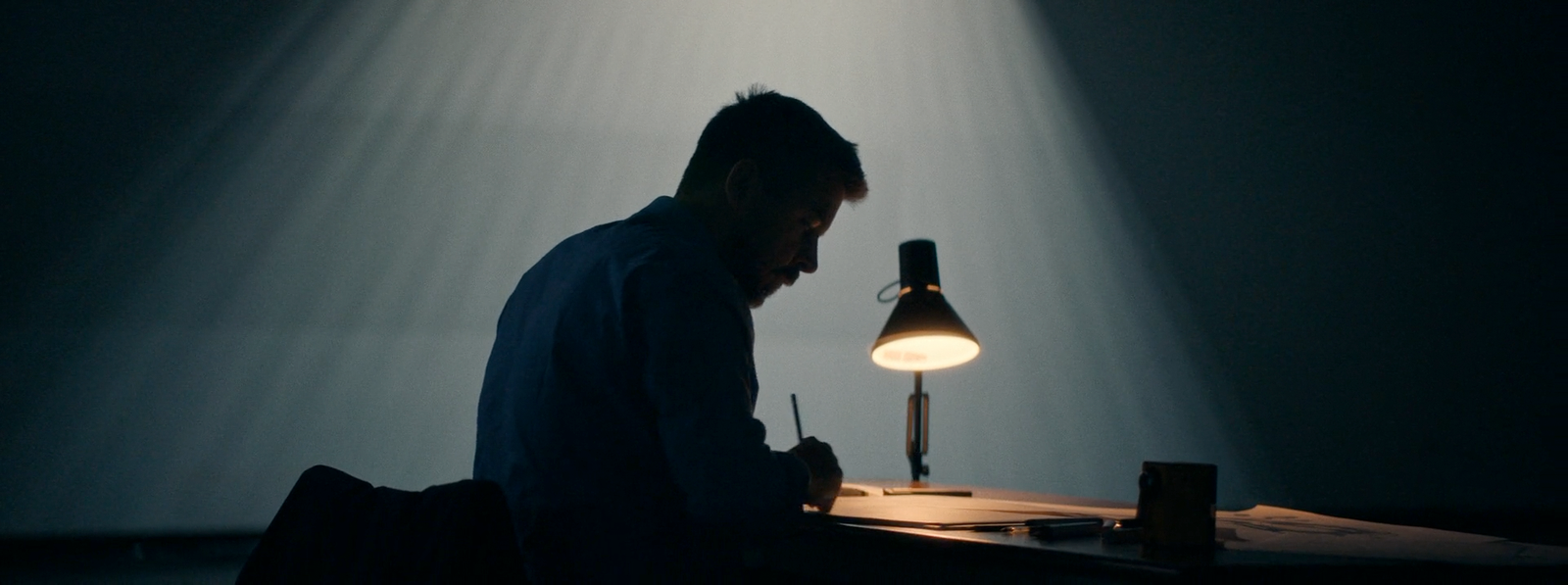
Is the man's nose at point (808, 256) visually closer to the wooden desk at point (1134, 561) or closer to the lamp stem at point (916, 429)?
the wooden desk at point (1134, 561)

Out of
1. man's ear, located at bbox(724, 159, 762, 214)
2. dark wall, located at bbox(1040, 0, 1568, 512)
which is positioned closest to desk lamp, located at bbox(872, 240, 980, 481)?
man's ear, located at bbox(724, 159, 762, 214)

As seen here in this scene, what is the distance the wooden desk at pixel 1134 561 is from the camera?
796mm

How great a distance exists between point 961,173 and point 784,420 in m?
0.91

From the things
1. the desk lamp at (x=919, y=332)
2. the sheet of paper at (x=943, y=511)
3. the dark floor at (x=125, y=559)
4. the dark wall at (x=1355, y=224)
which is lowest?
the dark floor at (x=125, y=559)

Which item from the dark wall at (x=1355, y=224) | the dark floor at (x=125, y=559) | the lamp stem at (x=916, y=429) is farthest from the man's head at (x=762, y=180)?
the dark wall at (x=1355, y=224)

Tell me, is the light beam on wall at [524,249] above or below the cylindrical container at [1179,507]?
above

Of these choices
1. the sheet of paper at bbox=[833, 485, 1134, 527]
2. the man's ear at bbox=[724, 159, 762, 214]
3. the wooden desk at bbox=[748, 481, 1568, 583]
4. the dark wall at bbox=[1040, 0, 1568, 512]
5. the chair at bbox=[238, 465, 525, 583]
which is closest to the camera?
the chair at bbox=[238, 465, 525, 583]

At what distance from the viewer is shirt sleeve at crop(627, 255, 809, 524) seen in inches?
35.9

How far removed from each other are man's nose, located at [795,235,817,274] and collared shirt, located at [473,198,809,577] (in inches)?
13.5

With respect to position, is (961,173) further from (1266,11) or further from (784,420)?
(1266,11)

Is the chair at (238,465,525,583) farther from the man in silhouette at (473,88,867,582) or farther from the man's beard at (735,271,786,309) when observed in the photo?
the man's beard at (735,271,786,309)

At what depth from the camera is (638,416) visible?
98 centimetres

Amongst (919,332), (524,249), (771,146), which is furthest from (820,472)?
(524,249)

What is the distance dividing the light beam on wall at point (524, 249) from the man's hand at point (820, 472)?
4.07 feet
